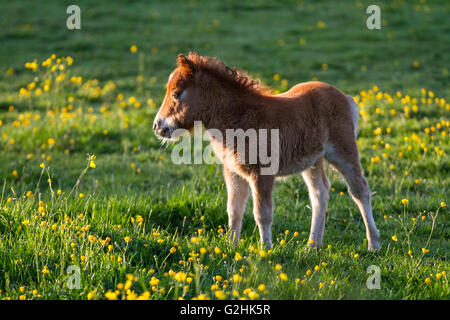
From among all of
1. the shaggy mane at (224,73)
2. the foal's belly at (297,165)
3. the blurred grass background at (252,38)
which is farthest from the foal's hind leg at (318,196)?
the blurred grass background at (252,38)

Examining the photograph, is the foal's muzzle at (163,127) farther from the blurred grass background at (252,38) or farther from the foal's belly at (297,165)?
the blurred grass background at (252,38)

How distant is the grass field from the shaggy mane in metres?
1.42

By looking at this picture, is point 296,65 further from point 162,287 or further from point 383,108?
point 162,287

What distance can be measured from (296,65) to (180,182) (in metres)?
8.71

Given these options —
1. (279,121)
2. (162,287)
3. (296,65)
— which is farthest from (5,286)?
(296,65)

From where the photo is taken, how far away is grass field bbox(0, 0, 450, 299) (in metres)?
4.06

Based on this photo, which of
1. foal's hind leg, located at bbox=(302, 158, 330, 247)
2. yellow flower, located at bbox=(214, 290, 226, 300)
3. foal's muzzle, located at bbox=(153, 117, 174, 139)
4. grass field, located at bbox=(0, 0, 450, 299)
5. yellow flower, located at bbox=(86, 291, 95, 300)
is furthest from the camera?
foal's hind leg, located at bbox=(302, 158, 330, 247)

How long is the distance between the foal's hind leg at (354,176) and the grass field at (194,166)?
0.19 metres

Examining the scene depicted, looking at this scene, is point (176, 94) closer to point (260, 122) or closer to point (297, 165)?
point (260, 122)

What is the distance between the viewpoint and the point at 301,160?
5168 mm

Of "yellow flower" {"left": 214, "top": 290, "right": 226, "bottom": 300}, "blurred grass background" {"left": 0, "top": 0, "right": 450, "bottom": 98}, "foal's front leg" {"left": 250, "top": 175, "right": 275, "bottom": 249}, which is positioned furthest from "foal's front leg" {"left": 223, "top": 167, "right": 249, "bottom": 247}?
"blurred grass background" {"left": 0, "top": 0, "right": 450, "bottom": 98}

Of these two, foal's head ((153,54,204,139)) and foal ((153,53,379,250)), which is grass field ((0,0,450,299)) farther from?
foal's head ((153,54,204,139))

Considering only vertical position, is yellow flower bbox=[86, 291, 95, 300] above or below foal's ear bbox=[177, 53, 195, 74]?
below

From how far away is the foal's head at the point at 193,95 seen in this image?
4.95 metres
